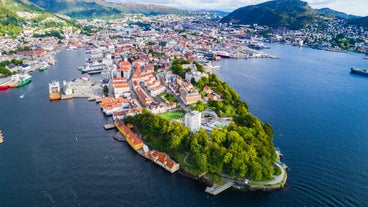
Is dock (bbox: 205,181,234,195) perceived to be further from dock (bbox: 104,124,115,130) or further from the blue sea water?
dock (bbox: 104,124,115,130)

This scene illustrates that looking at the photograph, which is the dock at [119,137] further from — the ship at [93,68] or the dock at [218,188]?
the ship at [93,68]

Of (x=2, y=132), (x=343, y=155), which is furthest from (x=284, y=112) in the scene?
(x=2, y=132)

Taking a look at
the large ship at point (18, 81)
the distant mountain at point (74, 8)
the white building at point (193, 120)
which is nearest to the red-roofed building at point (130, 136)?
the white building at point (193, 120)

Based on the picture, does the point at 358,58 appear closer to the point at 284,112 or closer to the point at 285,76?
the point at 285,76

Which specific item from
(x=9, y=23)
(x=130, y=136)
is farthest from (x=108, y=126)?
(x=9, y=23)

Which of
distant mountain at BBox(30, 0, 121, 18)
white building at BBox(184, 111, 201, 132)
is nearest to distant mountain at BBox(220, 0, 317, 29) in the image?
distant mountain at BBox(30, 0, 121, 18)

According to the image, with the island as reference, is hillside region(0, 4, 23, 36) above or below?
above

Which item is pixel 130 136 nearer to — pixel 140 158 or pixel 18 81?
pixel 140 158
